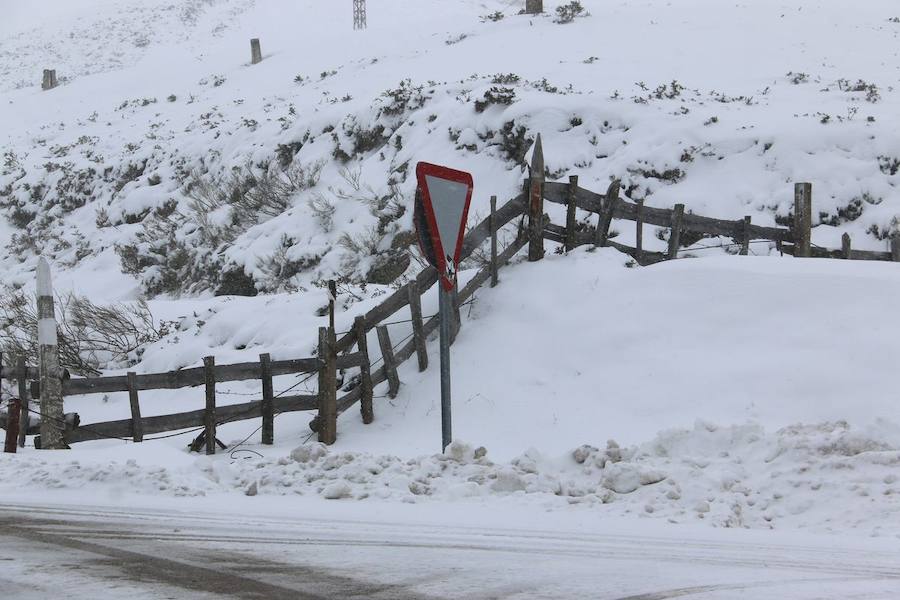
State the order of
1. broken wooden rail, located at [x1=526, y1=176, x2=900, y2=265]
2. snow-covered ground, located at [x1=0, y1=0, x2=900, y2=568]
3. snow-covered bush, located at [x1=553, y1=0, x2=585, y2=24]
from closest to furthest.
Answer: snow-covered ground, located at [x1=0, y1=0, x2=900, y2=568], broken wooden rail, located at [x1=526, y1=176, x2=900, y2=265], snow-covered bush, located at [x1=553, y1=0, x2=585, y2=24]

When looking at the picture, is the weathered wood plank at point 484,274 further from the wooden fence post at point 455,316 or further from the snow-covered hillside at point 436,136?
the snow-covered hillside at point 436,136

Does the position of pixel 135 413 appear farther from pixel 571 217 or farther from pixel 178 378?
pixel 571 217

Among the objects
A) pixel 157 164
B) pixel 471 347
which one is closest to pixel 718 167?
pixel 471 347

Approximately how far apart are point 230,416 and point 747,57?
832 inches

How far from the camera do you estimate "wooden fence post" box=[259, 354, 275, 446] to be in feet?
32.8

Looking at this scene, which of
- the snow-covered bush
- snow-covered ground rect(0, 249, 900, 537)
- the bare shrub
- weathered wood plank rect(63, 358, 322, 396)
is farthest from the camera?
the snow-covered bush

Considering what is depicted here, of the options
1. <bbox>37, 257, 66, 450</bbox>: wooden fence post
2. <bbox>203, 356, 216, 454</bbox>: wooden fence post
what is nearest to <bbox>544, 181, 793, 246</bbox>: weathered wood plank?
<bbox>203, 356, 216, 454</bbox>: wooden fence post

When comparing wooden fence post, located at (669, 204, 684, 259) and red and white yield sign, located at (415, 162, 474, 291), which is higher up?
red and white yield sign, located at (415, 162, 474, 291)

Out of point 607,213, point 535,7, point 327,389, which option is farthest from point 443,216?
point 535,7

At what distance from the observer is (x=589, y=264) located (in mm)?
11586

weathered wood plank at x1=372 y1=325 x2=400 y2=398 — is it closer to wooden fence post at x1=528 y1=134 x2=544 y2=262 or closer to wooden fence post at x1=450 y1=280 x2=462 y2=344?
wooden fence post at x1=450 y1=280 x2=462 y2=344

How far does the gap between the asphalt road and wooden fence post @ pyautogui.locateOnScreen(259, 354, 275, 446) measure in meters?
4.78

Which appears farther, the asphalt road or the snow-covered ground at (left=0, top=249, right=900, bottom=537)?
the snow-covered ground at (left=0, top=249, right=900, bottom=537)

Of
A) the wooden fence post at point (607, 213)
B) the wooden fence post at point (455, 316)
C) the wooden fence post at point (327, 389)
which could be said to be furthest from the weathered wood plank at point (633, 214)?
the wooden fence post at point (327, 389)
